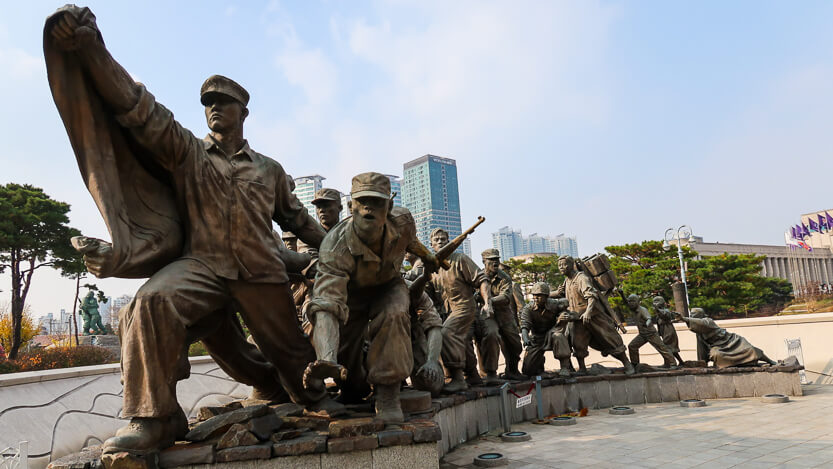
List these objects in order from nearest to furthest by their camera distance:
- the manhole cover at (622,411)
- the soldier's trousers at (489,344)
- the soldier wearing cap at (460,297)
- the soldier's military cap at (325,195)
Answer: the soldier's military cap at (325,195)
the soldier wearing cap at (460,297)
the manhole cover at (622,411)
the soldier's trousers at (489,344)

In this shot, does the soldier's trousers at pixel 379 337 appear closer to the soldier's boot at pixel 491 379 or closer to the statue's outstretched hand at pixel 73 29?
the statue's outstretched hand at pixel 73 29

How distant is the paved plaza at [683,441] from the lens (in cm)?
→ 451

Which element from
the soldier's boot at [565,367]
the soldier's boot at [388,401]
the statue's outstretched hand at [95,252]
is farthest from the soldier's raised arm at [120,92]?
the soldier's boot at [565,367]

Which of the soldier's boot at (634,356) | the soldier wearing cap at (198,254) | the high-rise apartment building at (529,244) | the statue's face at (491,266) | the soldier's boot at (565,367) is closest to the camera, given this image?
the soldier wearing cap at (198,254)

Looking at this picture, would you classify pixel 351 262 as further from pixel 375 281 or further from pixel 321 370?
pixel 321 370

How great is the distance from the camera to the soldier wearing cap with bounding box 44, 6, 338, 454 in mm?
2783

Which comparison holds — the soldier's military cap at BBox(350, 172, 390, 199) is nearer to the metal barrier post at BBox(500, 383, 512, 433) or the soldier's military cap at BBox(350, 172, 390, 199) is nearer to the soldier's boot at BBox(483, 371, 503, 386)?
the metal barrier post at BBox(500, 383, 512, 433)

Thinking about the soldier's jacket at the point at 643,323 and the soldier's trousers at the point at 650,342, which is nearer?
the soldier's trousers at the point at 650,342

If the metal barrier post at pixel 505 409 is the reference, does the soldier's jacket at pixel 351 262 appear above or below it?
above

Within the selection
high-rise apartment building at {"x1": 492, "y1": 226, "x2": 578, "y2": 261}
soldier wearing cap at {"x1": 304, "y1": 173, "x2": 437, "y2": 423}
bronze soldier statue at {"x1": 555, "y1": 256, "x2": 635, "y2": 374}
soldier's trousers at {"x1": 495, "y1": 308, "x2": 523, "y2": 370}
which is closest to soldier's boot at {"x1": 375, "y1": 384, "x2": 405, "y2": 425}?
soldier wearing cap at {"x1": 304, "y1": 173, "x2": 437, "y2": 423}

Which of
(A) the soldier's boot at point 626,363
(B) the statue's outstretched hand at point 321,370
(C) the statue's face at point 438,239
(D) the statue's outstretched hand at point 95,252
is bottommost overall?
(A) the soldier's boot at point 626,363

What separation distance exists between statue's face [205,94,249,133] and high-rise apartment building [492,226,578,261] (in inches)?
3807

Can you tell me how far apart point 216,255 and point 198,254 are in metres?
0.12

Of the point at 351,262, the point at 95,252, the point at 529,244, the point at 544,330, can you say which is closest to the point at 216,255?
the point at 95,252
